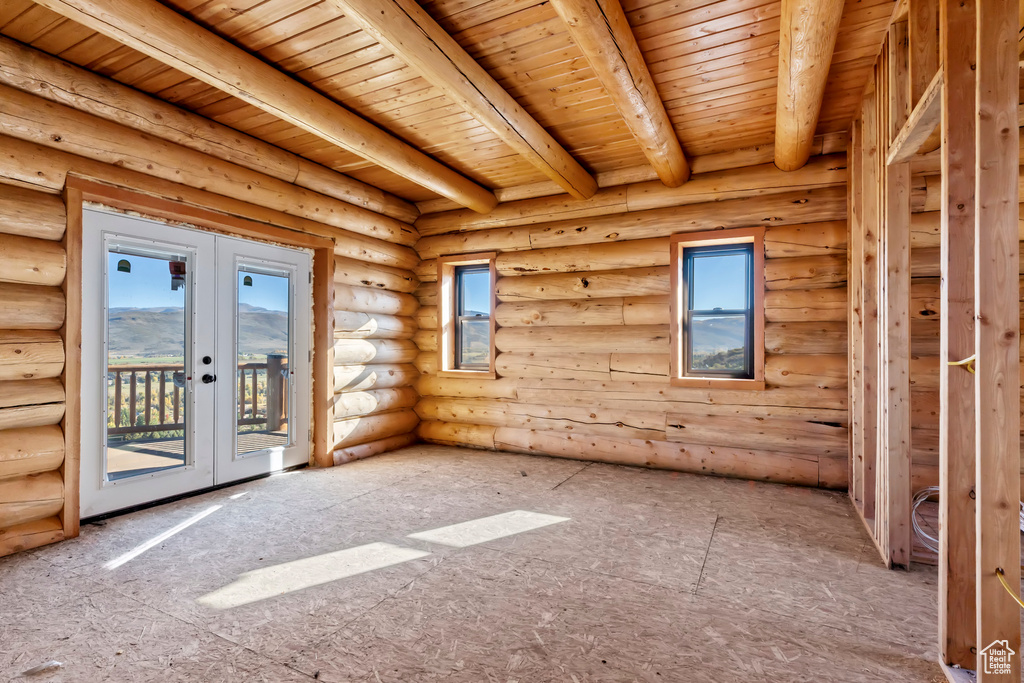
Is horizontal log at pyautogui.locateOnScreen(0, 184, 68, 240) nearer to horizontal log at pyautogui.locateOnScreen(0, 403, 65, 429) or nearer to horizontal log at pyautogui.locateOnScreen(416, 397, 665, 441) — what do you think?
horizontal log at pyautogui.locateOnScreen(0, 403, 65, 429)

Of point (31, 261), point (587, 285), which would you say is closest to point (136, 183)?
point (31, 261)

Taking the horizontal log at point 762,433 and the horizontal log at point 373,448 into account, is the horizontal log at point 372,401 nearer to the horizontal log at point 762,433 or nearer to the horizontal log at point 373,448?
the horizontal log at point 373,448

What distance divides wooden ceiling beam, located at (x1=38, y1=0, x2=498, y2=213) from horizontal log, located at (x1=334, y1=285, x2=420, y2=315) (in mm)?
1689

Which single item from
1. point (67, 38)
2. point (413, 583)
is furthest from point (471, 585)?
point (67, 38)

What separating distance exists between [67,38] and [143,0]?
938mm

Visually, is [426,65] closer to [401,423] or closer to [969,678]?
[969,678]

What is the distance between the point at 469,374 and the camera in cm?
636

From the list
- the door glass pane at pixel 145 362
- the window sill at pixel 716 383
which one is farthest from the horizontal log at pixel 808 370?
the door glass pane at pixel 145 362

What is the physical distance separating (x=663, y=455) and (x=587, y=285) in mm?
2024

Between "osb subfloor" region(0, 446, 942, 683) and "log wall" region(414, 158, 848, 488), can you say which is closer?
"osb subfloor" region(0, 446, 942, 683)

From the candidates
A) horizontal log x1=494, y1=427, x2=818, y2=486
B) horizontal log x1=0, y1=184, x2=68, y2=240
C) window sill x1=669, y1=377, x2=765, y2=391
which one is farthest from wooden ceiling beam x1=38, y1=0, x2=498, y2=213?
window sill x1=669, y1=377, x2=765, y2=391

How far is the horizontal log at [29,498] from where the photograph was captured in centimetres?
311

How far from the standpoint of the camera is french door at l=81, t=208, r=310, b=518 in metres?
3.69

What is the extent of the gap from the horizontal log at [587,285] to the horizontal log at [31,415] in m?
4.20
